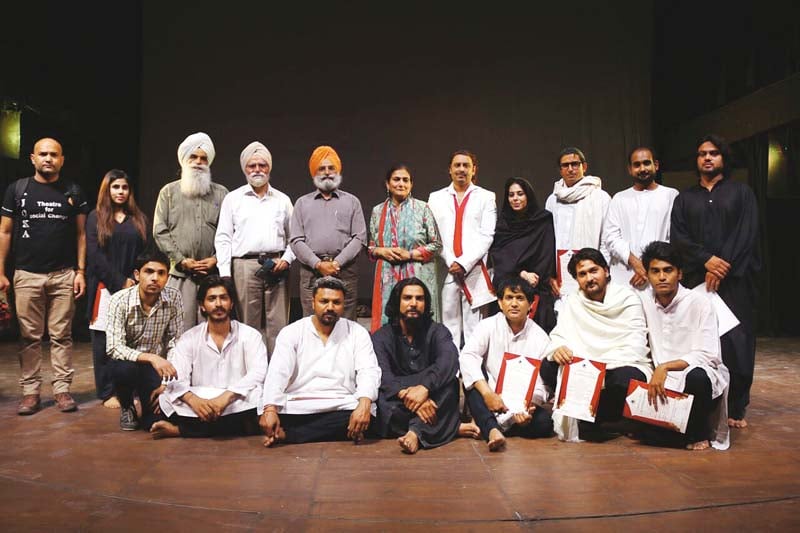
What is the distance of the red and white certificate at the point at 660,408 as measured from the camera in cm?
313

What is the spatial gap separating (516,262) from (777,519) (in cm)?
207

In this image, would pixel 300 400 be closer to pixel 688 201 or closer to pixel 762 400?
pixel 688 201

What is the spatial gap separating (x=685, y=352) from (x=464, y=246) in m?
1.40

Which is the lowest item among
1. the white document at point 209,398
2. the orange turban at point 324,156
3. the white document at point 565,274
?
the white document at point 209,398

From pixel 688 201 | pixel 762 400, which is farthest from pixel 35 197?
pixel 762 400

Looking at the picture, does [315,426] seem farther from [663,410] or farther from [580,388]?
[663,410]

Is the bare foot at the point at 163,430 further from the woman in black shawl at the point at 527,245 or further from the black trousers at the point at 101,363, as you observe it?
the woman in black shawl at the point at 527,245

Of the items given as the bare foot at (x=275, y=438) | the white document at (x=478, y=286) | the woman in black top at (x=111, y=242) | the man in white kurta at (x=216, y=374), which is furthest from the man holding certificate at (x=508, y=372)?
the woman in black top at (x=111, y=242)

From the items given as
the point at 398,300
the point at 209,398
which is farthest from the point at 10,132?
the point at 398,300

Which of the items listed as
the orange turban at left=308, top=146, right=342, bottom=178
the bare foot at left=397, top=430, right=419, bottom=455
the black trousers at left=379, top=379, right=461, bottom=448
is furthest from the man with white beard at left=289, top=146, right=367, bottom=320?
the bare foot at left=397, top=430, right=419, bottom=455

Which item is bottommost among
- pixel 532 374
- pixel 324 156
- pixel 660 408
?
Result: pixel 660 408

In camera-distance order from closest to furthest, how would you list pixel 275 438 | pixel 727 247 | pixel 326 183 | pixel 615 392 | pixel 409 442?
pixel 409 442 → pixel 275 438 → pixel 615 392 → pixel 727 247 → pixel 326 183

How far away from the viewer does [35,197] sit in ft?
12.9

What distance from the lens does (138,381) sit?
347 cm
